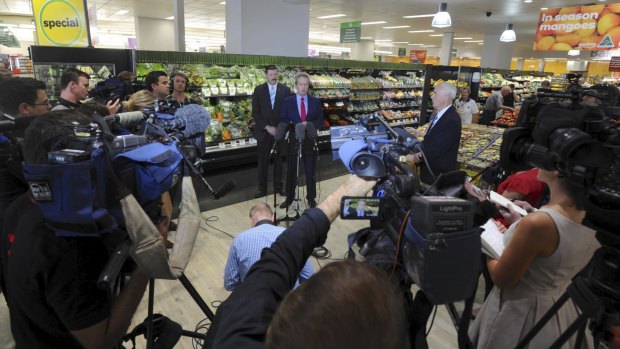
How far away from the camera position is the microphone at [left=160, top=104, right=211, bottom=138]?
7.72ft

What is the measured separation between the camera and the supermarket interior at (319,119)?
1108mm

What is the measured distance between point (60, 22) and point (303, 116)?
10.5 feet

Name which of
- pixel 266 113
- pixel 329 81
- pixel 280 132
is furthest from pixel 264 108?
pixel 329 81

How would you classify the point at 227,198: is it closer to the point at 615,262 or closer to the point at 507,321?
the point at 507,321

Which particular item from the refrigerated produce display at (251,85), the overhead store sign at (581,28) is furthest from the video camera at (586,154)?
the overhead store sign at (581,28)

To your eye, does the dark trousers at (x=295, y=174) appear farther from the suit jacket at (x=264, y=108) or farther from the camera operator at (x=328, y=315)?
the camera operator at (x=328, y=315)

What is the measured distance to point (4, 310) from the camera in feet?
8.89

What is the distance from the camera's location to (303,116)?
4.80 metres

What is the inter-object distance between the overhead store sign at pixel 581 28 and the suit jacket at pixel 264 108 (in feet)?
17.0

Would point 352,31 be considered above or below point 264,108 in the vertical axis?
above

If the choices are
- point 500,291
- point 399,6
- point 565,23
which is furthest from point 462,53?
point 500,291

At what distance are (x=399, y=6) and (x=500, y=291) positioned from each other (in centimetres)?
1062

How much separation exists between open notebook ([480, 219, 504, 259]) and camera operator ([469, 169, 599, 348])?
5 cm

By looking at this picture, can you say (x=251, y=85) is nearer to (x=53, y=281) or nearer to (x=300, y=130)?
(x=300, y=130)
